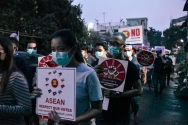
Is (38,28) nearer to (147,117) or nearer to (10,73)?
(147,117)

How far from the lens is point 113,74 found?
135 inches

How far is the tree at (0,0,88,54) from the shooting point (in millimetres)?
17625

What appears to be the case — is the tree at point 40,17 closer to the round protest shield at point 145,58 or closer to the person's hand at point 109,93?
the round protest shield at point 145,58

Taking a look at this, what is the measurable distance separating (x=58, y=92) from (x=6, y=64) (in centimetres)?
74

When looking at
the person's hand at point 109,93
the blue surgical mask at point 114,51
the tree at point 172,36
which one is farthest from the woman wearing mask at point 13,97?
the tree at point 172,36

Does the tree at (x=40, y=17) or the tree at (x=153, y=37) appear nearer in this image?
the tree at (x=40, y=17)

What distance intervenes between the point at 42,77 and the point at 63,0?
18.5 meters

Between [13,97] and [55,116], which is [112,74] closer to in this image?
[13,97]

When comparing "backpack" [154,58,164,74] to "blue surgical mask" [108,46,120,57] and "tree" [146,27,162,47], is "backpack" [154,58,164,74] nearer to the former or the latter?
"blue surgical mask" [108,46,120,57]

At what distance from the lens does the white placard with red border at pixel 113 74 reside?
11.1 feet

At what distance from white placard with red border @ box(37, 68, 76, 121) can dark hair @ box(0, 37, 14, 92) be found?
1.43ft

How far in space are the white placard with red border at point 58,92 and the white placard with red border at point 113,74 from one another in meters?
1.26

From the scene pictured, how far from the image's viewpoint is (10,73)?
2596 mm

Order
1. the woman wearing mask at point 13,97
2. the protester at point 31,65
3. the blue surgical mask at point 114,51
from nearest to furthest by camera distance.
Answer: the woman wearing mask at point 13,97
the blue surgical mask at point 114,51
the protester at point 31,65
